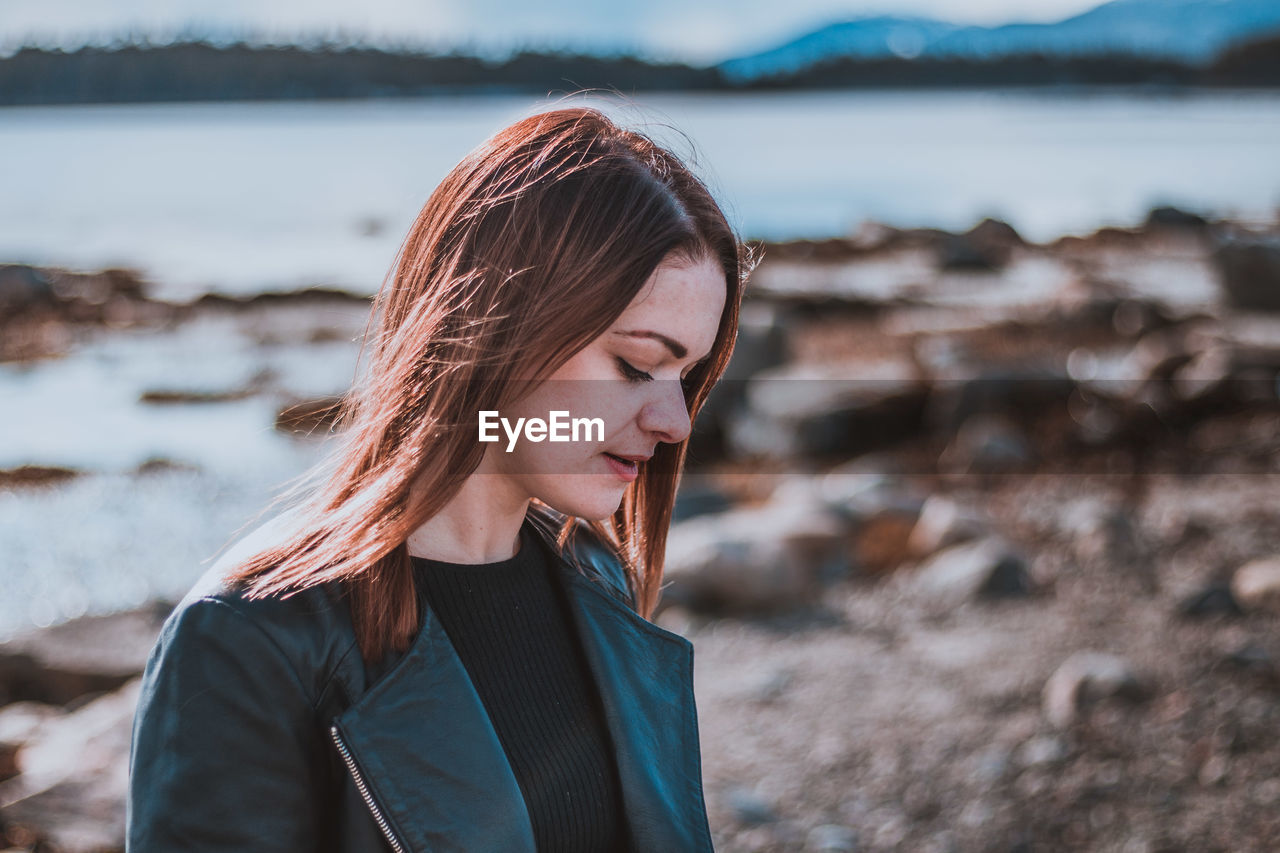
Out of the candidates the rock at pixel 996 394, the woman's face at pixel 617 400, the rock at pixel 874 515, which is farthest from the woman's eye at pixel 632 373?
the rock at pixel 996 394

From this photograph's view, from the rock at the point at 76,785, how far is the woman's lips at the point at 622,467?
1969 mm

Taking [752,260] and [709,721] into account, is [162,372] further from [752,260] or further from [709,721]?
[752,260]

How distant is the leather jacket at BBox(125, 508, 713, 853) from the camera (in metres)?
1.38

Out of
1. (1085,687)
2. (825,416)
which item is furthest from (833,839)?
(825,416)

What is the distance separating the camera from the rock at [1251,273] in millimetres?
13719

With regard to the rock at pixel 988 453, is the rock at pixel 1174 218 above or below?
above

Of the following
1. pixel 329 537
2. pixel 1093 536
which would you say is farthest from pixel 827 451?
pixel 329 537

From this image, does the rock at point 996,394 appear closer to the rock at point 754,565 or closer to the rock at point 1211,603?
the rock at point 754,565

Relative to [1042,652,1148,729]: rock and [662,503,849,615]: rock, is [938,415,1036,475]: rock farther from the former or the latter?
[1042,652,1148,729]: rock

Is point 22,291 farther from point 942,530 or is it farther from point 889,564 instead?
point 942,530

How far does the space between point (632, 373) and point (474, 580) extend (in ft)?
1.33

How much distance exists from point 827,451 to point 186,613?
750cm

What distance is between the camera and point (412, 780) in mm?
1485

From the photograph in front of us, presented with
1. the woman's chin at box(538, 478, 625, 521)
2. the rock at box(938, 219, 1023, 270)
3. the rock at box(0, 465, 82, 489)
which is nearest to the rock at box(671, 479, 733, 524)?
the rock at box(0, 465, 82, 489)
